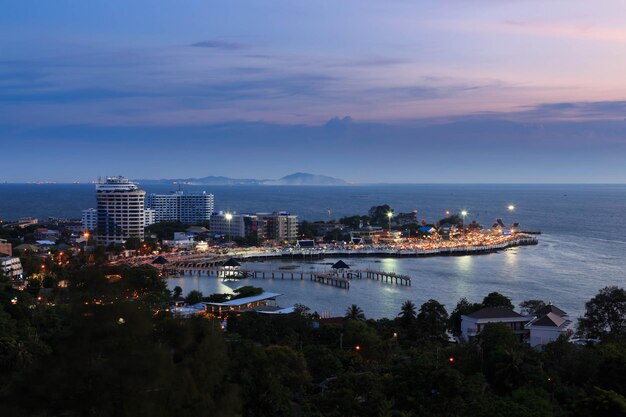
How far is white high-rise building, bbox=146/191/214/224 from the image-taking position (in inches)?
2712

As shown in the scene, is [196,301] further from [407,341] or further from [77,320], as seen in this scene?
[77,320]

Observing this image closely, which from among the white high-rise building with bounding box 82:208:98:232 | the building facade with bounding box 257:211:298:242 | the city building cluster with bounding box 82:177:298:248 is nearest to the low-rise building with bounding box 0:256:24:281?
the city building cluster with bounding box 82:177:298:248

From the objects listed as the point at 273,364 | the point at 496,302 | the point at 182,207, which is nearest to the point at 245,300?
the point at 496,302

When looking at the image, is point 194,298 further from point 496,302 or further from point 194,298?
point 496,302

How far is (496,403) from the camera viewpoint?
30.1 feet

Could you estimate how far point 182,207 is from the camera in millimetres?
69625

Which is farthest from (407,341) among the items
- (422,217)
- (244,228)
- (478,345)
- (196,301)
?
(422,217)

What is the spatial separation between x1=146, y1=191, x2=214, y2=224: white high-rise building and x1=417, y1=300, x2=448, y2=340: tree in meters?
52.7

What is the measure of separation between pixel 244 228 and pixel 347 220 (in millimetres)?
10182

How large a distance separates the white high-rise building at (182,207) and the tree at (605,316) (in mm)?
55173

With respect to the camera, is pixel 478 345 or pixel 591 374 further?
pixel 478 345

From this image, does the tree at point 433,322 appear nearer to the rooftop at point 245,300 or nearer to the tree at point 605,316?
the tree at point 605,316

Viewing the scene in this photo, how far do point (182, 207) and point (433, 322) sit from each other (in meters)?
55.1

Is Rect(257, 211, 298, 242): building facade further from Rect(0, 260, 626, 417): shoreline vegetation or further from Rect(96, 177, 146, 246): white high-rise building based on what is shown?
Rect(0, 260, 626, 417): shoreline vegetation
